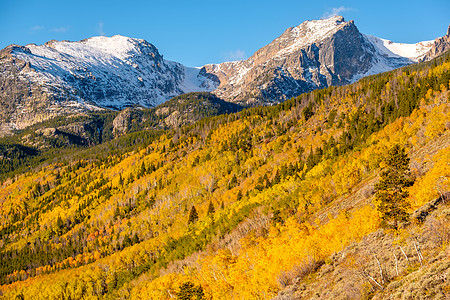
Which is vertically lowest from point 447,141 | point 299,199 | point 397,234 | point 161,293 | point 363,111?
point 161,293

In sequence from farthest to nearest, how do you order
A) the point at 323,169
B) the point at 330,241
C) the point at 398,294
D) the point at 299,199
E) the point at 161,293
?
1. the point at 323,169
2. the point at 299,199
3. the point at 161,293
4. the point at 330,241
5. the point at 398,294

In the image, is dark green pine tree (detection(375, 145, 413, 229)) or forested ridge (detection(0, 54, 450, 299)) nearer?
dark green pine tree (detection(375, 145, 413, 229))

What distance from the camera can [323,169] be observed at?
119938 millimetres

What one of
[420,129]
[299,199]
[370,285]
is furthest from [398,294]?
[420,129]

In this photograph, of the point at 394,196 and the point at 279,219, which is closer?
the point at 394,196

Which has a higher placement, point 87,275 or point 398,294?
point 398,294

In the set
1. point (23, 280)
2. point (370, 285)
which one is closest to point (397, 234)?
point (370, 285)

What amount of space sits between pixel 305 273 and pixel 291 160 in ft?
415

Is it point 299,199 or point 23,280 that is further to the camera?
point 23,280

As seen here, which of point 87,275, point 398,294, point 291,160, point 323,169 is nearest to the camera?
point 398,294

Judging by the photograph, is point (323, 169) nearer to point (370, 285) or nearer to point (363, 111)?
point (363, 111)

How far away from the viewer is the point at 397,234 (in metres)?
33.0

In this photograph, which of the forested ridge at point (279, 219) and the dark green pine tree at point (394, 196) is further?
the forested ridge at point (279, 219)

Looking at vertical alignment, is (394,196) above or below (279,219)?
above
